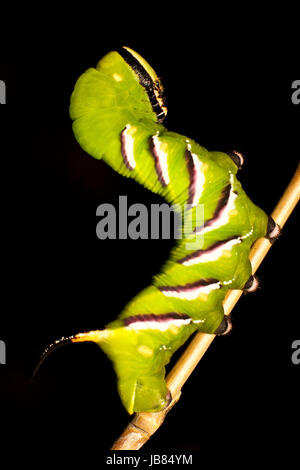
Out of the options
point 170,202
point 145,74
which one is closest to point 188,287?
point 170,202

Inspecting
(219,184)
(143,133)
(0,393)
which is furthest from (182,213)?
(0,393)

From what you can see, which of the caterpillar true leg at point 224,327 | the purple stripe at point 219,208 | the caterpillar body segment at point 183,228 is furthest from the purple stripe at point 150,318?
the purple stripe at point 219,208

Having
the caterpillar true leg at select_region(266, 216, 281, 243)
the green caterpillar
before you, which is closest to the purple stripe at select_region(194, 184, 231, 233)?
the green caterpillar

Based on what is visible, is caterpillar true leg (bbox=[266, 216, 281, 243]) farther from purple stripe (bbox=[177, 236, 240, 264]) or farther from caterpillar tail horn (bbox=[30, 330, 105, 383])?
caterpillar tail horn (bbox=[30, 330, 105, 383])

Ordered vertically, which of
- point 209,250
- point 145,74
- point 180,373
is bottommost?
point 180,373

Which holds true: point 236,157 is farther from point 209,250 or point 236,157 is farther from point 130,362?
point 130,362

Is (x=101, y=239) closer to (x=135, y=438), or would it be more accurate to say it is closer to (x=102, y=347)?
(x=102, y=347)

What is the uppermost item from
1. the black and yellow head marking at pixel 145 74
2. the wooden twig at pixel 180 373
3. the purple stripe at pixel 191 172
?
the black and yellow head marking at pixel 145 74

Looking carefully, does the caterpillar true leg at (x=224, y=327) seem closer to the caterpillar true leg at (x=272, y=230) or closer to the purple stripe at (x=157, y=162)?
the caterpillar true leg at (x=272, y=230)
